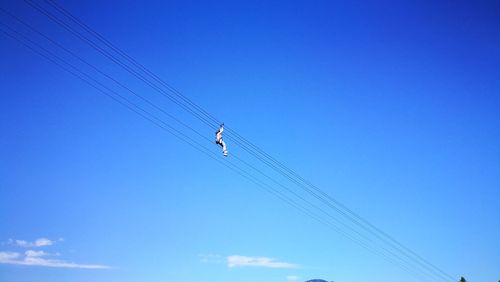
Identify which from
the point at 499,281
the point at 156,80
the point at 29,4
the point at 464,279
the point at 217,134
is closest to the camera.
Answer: the point at 29,4

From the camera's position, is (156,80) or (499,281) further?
(499,281)

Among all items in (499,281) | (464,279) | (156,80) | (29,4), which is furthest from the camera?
(499,281)

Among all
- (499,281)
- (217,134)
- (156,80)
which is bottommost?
(217,134)

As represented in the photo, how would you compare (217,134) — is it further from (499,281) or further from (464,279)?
(499,281)

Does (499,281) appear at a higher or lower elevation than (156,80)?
higher

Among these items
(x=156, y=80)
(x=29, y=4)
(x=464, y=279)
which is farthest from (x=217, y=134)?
(x=464, y=279)

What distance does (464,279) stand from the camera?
101 meters

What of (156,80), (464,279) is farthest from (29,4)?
(464,279)

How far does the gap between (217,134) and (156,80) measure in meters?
7.03

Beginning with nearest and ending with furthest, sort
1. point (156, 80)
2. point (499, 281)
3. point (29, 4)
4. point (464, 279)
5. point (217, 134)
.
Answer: point (29, 4) → point (156, 80) → point (217, 134) → point (464, 279) → point (499, 281)

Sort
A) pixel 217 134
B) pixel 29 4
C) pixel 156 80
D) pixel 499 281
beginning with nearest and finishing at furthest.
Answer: pixel 29 4
pixel 156 80
pixel 217 134
pixel 499 281

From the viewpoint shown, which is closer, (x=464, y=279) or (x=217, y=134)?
(x=217, y=134)

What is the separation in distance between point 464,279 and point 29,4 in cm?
11888

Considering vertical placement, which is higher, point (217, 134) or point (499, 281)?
point (499, 281)
